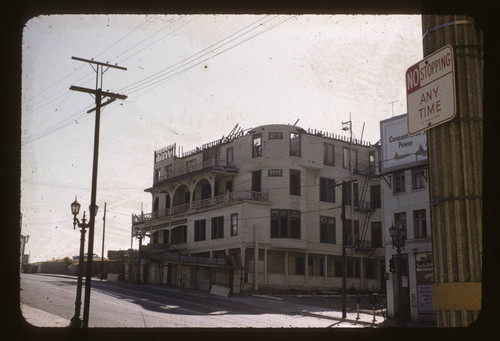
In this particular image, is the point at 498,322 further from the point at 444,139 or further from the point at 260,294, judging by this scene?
the point at 260,294

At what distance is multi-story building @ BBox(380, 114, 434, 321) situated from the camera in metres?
28.6

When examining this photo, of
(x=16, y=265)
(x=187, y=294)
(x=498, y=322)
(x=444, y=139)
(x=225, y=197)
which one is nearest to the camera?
(x=16, y=265)

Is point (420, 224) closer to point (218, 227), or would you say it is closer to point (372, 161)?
point (218, 227)

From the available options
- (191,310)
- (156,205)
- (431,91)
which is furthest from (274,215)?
(431,91)

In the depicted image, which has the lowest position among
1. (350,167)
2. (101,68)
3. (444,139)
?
(444,139)

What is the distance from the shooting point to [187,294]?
36000 millimetres

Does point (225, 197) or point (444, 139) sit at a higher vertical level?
point (225, 197)

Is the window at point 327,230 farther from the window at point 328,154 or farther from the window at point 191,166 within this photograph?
the window at point 191,166

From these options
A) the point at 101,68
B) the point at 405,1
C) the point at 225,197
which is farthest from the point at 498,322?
the point at 225,197

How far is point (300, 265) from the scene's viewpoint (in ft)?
144

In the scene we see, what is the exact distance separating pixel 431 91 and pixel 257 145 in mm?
41270

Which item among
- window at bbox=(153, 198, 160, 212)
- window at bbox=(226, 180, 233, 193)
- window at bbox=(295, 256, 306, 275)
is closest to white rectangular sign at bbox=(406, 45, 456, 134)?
window at bbox=(295, 256, 306, 275)

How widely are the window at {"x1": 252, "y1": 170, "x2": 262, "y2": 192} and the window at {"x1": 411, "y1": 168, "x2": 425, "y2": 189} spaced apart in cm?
1599

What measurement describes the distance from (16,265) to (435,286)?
278 cm
